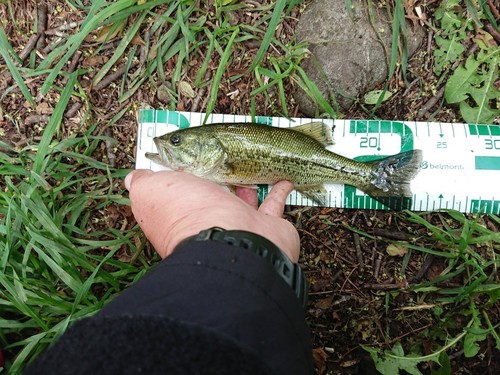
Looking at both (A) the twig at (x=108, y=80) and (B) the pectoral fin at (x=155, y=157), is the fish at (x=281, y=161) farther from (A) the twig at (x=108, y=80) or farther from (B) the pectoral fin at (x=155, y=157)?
(A) the twig at (x=108, y=80)

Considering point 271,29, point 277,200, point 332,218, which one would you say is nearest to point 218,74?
point 271,29

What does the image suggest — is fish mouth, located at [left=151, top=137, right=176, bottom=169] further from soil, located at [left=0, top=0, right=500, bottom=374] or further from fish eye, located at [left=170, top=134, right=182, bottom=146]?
soil, located at [left=0, top=0, right=500, bottom=374]

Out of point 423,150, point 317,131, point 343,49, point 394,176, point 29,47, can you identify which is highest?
point 29,47

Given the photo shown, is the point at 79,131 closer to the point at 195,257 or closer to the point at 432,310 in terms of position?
the point at 195,257

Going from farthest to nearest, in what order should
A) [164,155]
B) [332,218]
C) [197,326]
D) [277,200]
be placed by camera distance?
[332,218] < [164,155] < [277,200] < [197,326]

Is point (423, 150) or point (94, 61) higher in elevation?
point (94, 61)

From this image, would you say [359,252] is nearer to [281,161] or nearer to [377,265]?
[377,265]
